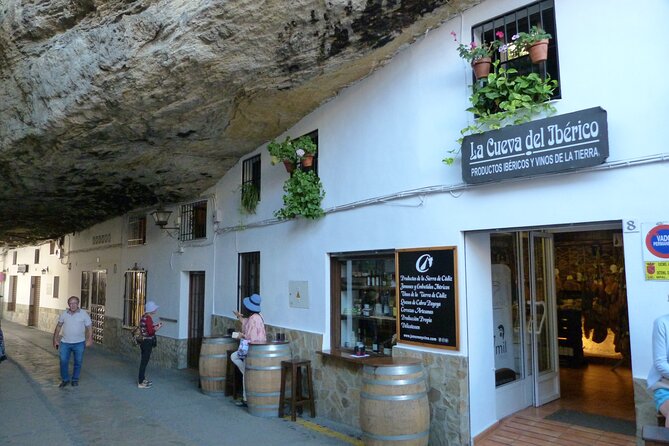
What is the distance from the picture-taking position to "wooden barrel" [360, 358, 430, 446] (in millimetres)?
5027

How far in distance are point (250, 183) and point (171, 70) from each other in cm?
338

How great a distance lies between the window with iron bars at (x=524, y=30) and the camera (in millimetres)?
4922

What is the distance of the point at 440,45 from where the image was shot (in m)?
5.77

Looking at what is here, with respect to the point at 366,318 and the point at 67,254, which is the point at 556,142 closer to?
the point at 366,318

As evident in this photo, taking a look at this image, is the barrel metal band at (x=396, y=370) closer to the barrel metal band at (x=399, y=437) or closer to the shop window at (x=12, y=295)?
the barrel metal band at (x=399, y=437)

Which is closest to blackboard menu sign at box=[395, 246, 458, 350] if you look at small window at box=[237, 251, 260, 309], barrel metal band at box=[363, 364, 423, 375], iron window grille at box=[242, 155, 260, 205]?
barrel metal band at box=[363, 364, 423, 375]

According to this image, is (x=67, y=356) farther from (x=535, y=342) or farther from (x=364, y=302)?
(x=535, y=342)

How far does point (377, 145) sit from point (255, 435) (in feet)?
12.6

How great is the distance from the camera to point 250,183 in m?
9.12

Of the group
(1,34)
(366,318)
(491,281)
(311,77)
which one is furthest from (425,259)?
(1,34)

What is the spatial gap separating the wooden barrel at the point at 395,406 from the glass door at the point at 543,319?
1.90 m

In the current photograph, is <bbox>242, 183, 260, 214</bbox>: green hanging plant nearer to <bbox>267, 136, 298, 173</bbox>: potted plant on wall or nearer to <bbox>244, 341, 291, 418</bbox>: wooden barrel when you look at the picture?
<bbox>267, 136, 298, 173</bbox>: potted plant on wall

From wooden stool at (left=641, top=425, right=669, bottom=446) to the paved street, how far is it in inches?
123

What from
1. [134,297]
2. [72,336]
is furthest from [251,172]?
[134,297]
